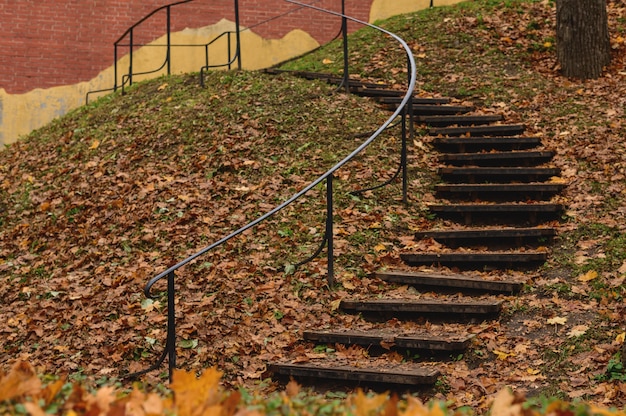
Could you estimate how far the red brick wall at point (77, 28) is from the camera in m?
13.3

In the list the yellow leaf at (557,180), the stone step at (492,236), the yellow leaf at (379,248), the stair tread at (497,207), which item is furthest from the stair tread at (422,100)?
the yellow leaf at (379,248)

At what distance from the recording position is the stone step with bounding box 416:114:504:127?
356 inches

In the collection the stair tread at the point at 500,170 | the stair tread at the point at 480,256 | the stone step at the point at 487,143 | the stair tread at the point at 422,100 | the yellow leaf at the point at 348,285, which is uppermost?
the stair tread at the point at 422,100

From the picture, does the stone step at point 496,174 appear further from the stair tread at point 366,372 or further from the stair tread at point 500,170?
the stair tread at point 366,372

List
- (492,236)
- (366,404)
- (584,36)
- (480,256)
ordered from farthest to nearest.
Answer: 1. (584,36)
2. (492,236)
3. (480,256)
4. (366,404)

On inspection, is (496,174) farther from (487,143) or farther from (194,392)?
(194,392)

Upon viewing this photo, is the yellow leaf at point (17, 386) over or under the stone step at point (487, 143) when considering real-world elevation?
under

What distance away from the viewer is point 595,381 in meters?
4.59

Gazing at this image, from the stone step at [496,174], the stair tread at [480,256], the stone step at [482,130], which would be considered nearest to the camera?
the stair tread at [480,256]

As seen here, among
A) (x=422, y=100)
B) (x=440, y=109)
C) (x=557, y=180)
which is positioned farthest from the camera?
A: (x=422, y=100)

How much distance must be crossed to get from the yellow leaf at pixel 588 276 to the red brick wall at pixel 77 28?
851cm

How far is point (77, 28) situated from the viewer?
44.5 feet

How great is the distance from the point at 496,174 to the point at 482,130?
0.99 metres

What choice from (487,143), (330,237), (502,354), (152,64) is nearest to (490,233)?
(330,237)
